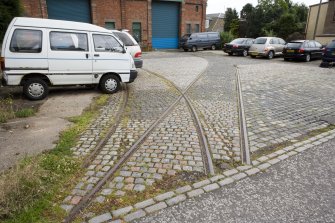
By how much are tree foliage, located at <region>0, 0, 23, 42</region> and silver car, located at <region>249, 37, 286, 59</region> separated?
57.2 feet

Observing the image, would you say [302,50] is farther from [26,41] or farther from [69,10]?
[69,10]

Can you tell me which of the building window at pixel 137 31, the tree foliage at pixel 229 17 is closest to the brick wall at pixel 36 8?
the building window at pixel 137 31

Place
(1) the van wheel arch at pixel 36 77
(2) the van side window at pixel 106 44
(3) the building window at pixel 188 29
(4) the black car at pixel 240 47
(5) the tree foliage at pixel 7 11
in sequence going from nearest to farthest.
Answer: (1) the van wheel arch at pixel 36 77 < (2) the van side window at pixel 106 44 < (5) the tree foliage at pixel 7 11 < (4) the black car at pixel 240 47 < (3) the building window at pixel 188 29

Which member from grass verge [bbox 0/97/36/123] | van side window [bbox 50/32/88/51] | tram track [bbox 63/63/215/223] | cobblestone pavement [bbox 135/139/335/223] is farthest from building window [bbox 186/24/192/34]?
cobblestone pavement [bbox 135/139/335/223]

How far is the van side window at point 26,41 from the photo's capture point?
7465 mm

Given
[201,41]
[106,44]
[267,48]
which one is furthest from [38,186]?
[201,41]

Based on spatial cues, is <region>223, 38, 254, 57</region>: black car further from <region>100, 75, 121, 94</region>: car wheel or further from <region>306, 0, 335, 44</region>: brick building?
<region>100, 75, 121, 94</region>: car wheel

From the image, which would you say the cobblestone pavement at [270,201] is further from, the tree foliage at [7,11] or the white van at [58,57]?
the tree foliage at [7,11]

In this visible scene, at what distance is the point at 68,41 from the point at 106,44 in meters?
1.22

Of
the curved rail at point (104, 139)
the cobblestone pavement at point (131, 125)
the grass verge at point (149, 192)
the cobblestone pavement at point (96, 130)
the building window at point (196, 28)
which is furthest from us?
the building window at point (196, 28)

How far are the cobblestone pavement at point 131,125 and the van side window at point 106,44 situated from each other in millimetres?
1625

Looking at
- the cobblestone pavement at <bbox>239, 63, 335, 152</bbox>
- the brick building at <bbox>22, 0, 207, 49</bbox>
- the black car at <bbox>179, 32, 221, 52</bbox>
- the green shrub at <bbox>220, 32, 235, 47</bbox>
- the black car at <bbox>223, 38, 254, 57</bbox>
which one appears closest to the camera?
the cobblestone pavement at <bbox>239, 63, 335, 152</bbox>

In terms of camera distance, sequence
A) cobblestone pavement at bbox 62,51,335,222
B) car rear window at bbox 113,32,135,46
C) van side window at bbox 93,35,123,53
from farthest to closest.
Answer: car rear window at bbox 113,32,135,46 < van side window at bbox 93,35,123,53 < cobblestone pavement at bbox 62,51,335,222

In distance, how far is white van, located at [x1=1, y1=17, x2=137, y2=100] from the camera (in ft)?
24.8
